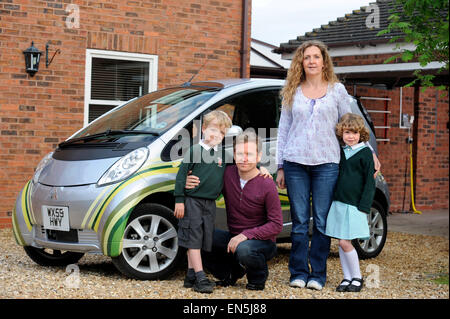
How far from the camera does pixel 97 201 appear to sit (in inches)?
204

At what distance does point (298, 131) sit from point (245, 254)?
1069 millimetres

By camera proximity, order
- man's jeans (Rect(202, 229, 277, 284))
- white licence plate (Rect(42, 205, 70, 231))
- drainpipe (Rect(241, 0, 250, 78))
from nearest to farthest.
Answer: man's jeans (Rect(202, 229, 277, 284)) → white licence plate (Rect(42, 205, 70, 231)) → drainpipe (Rect(241, 0, 250, 78))

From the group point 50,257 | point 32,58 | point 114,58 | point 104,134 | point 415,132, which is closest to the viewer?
point 104,134

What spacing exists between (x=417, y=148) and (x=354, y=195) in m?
8.87

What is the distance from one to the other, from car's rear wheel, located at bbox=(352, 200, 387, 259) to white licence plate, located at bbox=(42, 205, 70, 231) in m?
3.21

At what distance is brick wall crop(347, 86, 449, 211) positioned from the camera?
13.2 metres

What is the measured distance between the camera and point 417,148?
531 inches

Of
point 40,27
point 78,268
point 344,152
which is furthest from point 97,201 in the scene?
point 40,27

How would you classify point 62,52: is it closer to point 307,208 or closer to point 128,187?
point 128,187

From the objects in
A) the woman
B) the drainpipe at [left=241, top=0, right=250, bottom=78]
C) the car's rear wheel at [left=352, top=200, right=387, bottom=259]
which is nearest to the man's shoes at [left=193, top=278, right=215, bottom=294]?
the woman

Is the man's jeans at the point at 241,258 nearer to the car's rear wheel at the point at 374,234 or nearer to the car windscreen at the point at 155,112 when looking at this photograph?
the car windscreen at the point at 155,112

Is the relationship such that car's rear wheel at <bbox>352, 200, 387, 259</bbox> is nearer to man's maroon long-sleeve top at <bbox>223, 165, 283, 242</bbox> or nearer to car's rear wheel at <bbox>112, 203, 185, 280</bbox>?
man's maroon long-sleeve top at <bbox>223, 165, 283, 242</bbox>

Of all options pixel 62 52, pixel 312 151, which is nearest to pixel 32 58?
pixel 62 52
